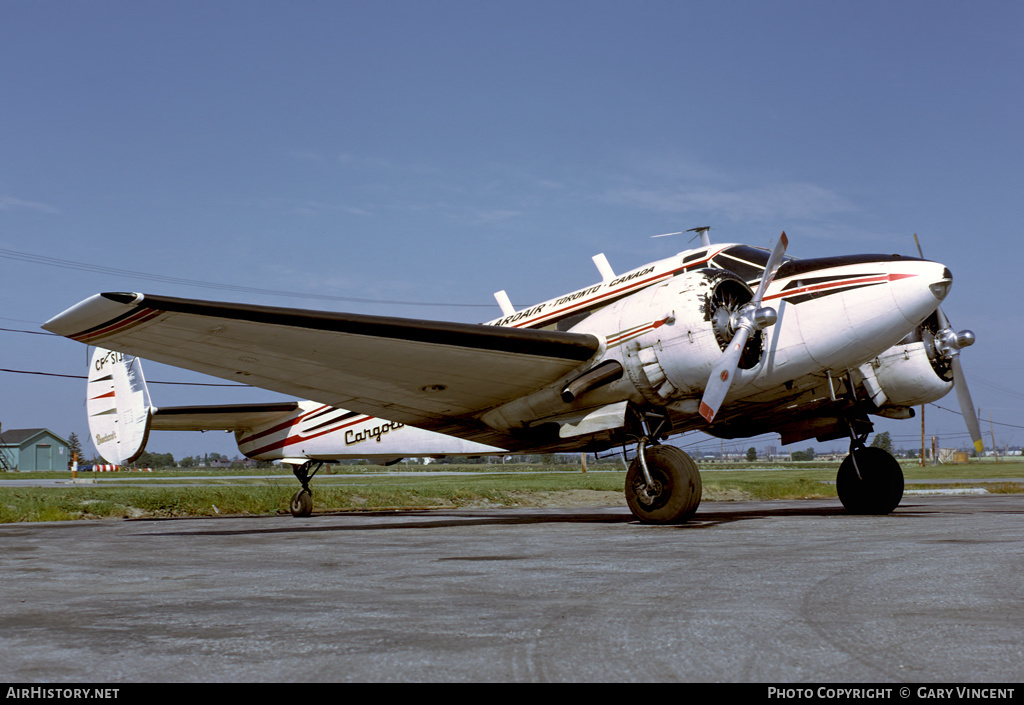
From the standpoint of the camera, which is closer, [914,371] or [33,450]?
[914,371]

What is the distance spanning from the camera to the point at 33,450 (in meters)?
110

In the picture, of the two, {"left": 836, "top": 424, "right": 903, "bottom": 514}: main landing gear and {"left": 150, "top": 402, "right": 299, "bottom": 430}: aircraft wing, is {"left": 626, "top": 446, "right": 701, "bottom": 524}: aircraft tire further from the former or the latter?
{"left": 150, "top": 402, "right": 299, "bottom": 430}: aircraft wing

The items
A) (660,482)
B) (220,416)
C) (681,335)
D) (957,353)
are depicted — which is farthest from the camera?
(220,416)

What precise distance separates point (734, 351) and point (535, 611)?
7669 millimetres

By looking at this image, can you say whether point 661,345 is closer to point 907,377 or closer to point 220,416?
point 907,377

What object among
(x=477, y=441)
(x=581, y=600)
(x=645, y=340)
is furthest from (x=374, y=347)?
(x=581, y=600)

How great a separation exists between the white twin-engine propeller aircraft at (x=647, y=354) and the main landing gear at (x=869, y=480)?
0.09 ft

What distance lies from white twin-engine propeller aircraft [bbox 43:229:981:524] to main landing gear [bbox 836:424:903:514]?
0.03 metres

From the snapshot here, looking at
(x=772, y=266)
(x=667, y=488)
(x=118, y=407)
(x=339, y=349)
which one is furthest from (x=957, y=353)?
(x=118, y=407)

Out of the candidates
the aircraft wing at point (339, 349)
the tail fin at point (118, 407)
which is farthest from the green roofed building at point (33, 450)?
the aircraft wing at point (339, 349)

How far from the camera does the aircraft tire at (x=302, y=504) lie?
68.6ft

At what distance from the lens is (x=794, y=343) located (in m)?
12.7

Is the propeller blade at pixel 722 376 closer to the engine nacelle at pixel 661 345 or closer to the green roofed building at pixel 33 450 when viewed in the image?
the engine nacelle at pixel 661 345
